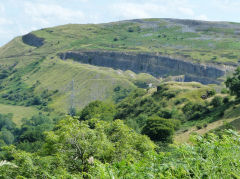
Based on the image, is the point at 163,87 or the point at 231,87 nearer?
the point at 231,87

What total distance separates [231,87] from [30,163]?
6263 cm

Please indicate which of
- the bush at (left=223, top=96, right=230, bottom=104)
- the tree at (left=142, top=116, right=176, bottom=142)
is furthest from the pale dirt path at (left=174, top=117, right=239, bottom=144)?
the bush at (left=223, top=96, right=230, bottom=104)

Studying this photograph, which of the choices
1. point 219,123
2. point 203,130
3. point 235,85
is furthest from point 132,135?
point 235,85

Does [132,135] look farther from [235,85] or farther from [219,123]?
[235,85]

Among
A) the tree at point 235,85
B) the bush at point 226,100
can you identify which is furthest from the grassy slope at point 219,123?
the bush at point 226,100

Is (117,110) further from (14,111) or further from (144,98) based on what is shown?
(14,111)

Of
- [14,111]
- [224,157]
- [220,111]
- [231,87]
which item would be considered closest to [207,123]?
[220,111]

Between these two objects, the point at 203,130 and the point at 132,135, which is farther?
the point at 203,130

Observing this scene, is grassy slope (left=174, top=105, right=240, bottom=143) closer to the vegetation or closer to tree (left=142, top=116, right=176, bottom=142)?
the vegetation

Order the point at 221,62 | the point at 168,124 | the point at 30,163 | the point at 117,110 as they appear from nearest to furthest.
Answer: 1. the point at 30,163
2. the point at 168,124
3. the point at 117,110
4. the point at 221,62

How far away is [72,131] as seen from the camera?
2966cm

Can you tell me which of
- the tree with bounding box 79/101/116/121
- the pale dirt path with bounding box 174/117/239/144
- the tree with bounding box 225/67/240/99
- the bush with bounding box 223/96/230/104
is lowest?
the tree with bounding box 79/101/116/121

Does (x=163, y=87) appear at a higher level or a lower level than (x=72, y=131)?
lower

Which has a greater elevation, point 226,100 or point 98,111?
point 226,100
